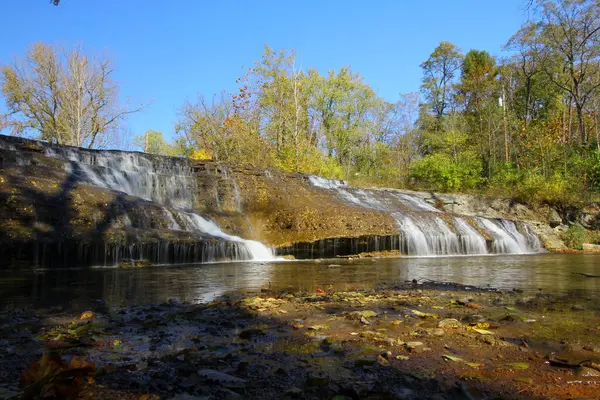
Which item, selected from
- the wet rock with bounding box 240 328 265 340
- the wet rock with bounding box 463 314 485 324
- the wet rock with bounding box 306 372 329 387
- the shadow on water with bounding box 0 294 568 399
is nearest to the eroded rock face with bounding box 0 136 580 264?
the shadow on water with bounding box 0 294 568 399

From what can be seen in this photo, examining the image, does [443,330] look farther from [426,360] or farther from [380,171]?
[380,171]

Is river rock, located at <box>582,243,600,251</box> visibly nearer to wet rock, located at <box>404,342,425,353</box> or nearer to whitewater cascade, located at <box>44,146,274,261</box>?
whitewater cascade, located at <box>44,146,274,261</box>

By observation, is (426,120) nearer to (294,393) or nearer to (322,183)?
(322,183)

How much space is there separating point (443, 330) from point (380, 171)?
37803 millimetres

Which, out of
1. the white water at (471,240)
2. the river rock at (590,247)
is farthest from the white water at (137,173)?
the river rock at (590,247)

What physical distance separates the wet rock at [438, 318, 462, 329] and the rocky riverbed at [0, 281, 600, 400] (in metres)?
0.04

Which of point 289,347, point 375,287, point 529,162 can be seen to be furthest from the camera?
point 529,162

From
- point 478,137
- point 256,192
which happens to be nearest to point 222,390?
point 256,192

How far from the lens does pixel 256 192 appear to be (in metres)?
18.8

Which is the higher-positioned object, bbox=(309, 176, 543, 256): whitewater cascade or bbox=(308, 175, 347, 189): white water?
bbox=(308, 175, 347, 189): white water

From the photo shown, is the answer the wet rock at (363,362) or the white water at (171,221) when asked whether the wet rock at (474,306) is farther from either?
the white water at (171,221)

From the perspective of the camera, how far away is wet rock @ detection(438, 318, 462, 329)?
3.43m

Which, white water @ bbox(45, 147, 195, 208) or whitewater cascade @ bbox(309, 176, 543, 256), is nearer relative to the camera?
white water @ bbox(45, 147, 195, 208)

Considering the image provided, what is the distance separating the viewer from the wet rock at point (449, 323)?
11.3 feet
